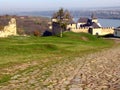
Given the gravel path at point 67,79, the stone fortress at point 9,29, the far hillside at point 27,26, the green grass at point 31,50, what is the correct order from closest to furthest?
the gravel path at point 67,79 → the green grass at point 31,50 → the stone fortress at point 9,29 → the far hillside at point 27,26

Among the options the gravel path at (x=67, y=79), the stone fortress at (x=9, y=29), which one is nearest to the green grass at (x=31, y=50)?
the gravel path at (x=67, y=79)

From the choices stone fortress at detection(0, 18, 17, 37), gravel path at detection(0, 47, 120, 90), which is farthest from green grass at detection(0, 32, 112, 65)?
stone fortress at detection(0, 18, 17, 37)

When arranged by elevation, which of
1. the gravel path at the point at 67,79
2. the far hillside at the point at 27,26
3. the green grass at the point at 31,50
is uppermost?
the gravel path at the point at 67,79

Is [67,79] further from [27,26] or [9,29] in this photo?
[27,26]

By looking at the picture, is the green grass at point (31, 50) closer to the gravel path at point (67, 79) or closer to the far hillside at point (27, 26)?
the gravel path at point (67, 79)

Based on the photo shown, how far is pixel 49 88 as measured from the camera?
8953 mm

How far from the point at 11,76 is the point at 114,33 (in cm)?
6311

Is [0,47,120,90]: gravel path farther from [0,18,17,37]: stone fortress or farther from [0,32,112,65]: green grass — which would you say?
[0,18,17,37]: stone fortress

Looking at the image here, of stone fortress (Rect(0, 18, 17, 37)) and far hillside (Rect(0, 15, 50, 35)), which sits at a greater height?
stone fortress (Rect(0, 18, 17, 37))

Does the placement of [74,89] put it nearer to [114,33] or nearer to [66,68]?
[66,68]

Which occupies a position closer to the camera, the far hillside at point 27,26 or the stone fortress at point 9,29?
the stone fortress at point 9,29

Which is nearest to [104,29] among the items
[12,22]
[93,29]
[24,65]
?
[93,29]

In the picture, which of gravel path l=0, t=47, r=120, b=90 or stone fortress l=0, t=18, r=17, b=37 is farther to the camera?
stone fortress l=0, t=18, r=17, b=37

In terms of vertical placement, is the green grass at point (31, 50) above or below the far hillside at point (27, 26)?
above
